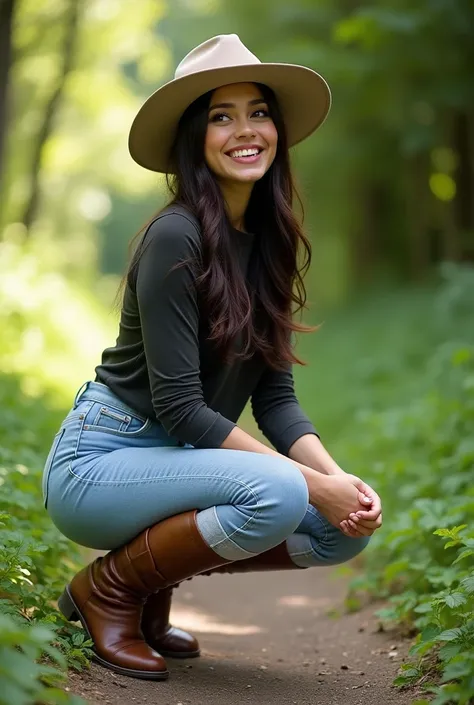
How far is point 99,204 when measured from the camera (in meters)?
24.4

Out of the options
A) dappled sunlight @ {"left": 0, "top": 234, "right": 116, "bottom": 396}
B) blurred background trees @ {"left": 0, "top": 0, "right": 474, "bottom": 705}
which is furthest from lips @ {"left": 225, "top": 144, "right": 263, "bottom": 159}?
dappled sunlight @ {"left": 0, "top": 234, "right": 116, "bottom": 396}

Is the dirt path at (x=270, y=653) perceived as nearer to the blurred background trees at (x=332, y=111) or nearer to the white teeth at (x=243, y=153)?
the white teeth at (x=243, y=153)

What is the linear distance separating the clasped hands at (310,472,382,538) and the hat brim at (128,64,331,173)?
1240 millimetres

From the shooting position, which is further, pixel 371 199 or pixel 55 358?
pixel 371 199

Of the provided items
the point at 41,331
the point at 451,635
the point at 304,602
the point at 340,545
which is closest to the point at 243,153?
the point at 340,545

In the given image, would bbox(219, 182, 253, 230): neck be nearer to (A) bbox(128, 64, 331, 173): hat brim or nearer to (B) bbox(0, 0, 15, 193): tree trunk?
(A) bbox(128, 64, 331, 173): hat brim

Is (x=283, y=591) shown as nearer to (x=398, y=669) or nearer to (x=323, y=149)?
(x=398, y=669)

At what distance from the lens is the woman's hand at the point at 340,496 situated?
290 centimetres

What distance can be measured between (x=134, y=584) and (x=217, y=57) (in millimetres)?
1753

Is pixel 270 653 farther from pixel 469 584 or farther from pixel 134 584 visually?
pixel 469 584

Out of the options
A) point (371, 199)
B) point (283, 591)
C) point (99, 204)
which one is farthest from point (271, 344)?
point (99, 204)

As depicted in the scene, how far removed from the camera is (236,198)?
3.25 metres

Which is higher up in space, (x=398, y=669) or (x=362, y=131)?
(x=362, y=131)

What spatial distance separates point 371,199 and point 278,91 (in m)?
14.8
